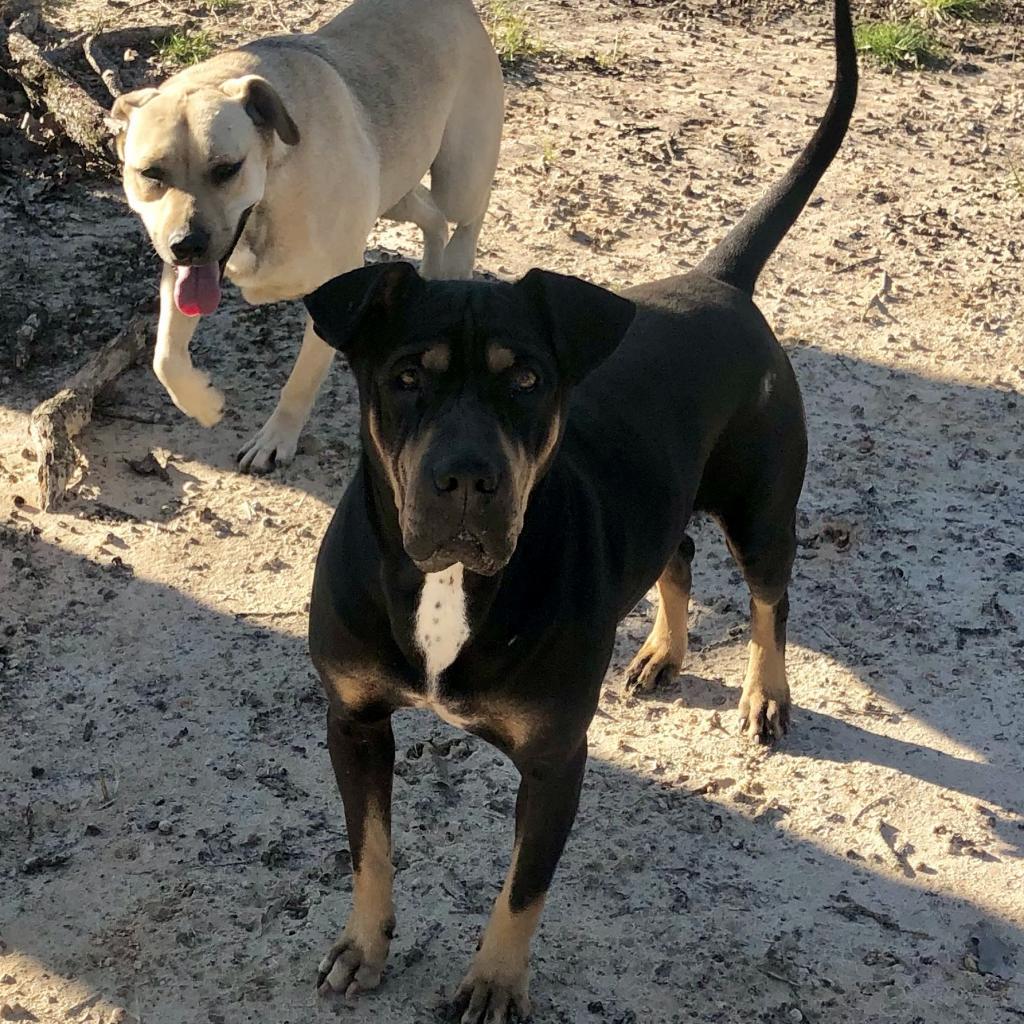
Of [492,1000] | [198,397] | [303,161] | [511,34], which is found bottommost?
[492,1000]

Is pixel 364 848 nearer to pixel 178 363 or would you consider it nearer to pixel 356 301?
pixel 356 301

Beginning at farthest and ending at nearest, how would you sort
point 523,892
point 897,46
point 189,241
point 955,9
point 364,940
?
point 955,9 < point 897,46 < point 189,241 < point 364,940 < point 523,892

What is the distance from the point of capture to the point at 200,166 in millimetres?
4656

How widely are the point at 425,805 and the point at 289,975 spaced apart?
0.67m

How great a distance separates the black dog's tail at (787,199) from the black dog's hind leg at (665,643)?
84 centimetres

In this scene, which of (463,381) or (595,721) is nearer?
(463,381)

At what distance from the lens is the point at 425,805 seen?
396 cm

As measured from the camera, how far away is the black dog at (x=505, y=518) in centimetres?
275

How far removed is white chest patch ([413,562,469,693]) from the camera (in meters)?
2.91

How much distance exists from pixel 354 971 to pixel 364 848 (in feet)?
1.11

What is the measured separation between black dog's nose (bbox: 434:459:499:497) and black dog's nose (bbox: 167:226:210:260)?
2.30 meters

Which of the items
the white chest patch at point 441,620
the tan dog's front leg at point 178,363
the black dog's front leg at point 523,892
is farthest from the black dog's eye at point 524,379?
the tan dog's front leg at point 178,363

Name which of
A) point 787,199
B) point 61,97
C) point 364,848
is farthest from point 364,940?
point 61,97

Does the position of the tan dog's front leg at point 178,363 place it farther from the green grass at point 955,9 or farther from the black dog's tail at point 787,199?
the green grass at point 955,9
